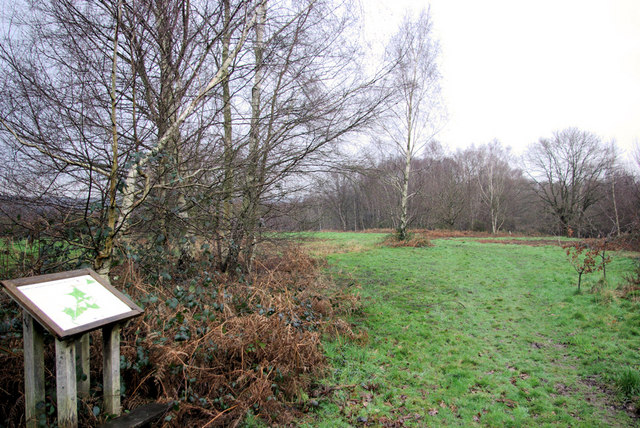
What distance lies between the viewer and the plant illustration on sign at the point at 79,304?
2061mm

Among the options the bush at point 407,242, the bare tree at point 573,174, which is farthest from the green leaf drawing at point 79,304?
the bare tree at point 573,174

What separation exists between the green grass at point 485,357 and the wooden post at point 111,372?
1675 millimetres

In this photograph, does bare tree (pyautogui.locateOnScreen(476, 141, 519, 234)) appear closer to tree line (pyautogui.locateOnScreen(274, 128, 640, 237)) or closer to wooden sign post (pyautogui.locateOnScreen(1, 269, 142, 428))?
tree line (pyautogui.locateOnScreen(274, 128, 640, 237))

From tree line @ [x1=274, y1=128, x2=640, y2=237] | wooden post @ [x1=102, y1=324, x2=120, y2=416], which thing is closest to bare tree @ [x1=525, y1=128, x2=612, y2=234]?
tree line @ [x1=274, y1=128, x2=640, y2=237]

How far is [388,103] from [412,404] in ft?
12.8

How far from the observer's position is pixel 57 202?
11.5ft

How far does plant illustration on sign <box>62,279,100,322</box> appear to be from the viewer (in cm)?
206

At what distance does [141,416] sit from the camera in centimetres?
243

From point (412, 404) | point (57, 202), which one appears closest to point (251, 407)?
point (412, 404)

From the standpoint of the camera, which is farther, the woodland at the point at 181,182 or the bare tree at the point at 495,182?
the bare tree at the point at 495,182

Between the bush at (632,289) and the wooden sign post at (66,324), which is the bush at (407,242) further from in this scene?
the wooden sign post at (66,324)

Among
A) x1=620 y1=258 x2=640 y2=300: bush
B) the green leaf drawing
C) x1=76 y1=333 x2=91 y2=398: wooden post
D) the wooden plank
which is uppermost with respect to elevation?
the green leaf drawing

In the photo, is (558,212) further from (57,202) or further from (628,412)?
(57,202)

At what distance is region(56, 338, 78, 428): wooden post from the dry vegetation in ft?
0.91
